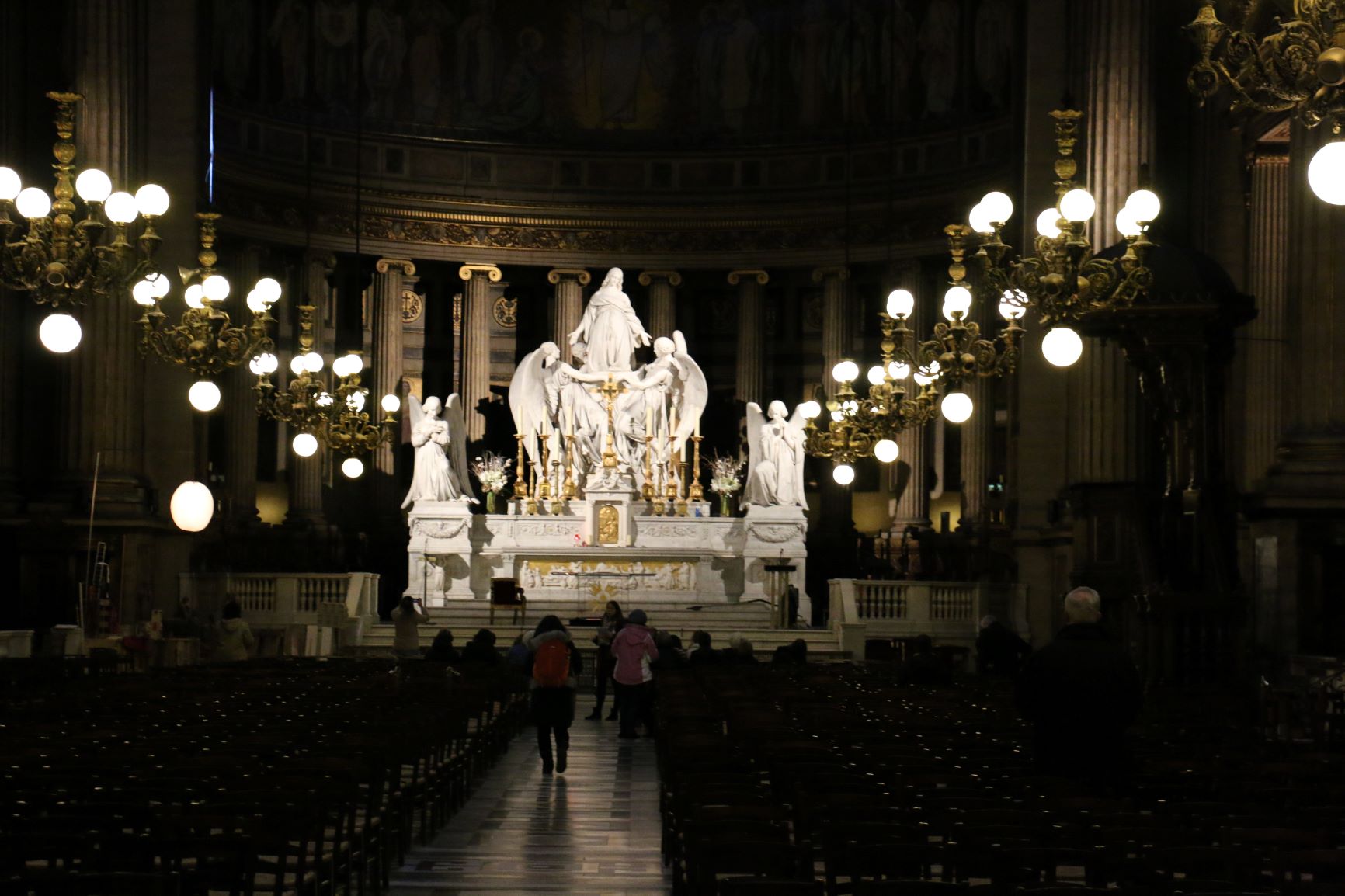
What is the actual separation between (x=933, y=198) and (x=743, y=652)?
71.8ft

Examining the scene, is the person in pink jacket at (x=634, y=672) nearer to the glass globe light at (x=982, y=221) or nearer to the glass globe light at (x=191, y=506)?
the glass globe light at (x=191, y=506)

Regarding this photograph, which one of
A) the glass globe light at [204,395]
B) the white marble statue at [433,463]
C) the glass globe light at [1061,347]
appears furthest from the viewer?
the white marble statue at [433,463]

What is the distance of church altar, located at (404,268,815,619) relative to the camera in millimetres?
44875

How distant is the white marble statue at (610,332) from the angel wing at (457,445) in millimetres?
3146

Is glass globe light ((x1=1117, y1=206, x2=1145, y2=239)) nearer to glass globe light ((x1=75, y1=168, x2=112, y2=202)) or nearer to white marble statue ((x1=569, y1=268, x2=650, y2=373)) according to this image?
glass globe light ((x1=75, y1=168, x2=112, y2=202))

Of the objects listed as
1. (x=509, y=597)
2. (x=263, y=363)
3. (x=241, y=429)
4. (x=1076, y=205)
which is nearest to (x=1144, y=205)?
(x=1076, y=205)

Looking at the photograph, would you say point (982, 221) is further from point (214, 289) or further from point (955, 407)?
point (214, 289)

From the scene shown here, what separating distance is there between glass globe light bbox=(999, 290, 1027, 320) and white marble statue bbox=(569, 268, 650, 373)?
77.8 feet

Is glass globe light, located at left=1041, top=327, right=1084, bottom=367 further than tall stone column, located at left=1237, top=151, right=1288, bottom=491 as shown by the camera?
No

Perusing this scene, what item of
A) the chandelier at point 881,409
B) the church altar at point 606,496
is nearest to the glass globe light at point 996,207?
the chandelier at point 881,409

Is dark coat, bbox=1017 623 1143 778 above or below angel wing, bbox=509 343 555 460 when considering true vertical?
below

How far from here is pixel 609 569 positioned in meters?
44.8

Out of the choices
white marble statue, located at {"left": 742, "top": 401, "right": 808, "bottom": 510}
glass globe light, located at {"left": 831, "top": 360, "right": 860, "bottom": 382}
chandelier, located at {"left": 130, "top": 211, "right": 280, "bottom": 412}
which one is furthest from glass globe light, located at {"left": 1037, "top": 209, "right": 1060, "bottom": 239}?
white marble statue, located at {"left": 742, "top": 401, "right": 808, "bottom": 510}

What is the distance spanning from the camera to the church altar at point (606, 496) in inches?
1767
